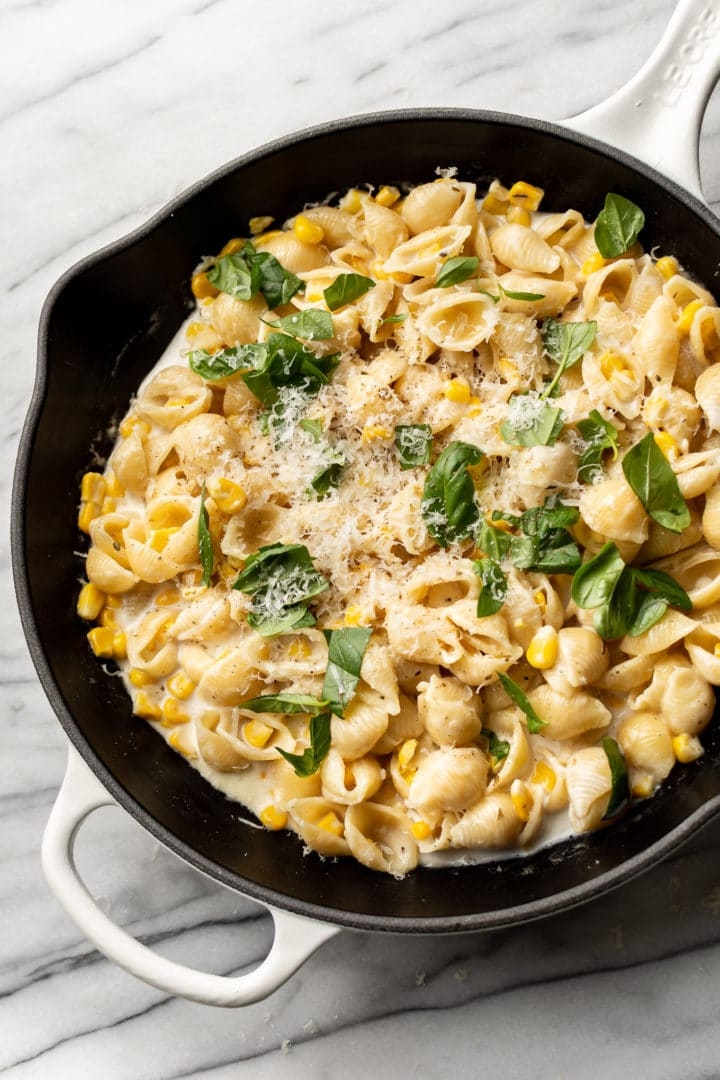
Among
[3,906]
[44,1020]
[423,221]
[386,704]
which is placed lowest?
[44,1020]

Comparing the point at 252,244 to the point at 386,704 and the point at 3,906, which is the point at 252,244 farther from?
the point at 3,906

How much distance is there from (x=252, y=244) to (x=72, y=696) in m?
1.45

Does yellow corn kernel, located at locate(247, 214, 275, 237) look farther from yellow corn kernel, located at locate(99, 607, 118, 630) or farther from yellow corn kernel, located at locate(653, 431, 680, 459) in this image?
yellow corn kernel, located at locate(653, 431, 680, 459)

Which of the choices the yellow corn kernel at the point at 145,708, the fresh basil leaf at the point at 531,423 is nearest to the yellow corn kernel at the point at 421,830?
the yellow corn kernel at the point at 145,708

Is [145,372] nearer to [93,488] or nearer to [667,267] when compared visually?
[93,488]

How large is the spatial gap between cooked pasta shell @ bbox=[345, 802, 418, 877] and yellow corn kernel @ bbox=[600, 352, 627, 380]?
4.37ft

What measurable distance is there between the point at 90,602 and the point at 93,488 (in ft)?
1.16

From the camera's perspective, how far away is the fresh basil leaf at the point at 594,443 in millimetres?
2740

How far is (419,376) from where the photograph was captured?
9.61 ft

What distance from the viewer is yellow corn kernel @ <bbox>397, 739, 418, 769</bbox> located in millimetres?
2801

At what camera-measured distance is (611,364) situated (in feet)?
9.18

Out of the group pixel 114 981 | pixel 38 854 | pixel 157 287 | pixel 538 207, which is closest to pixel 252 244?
pixel 157 287

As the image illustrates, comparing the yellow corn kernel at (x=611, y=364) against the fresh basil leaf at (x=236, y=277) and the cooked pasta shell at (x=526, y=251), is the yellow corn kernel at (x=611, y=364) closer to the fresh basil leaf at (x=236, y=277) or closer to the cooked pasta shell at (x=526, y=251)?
the cooked pasta shell at (x=526, y=251)

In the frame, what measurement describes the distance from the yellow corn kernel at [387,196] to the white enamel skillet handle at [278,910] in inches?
22.5
